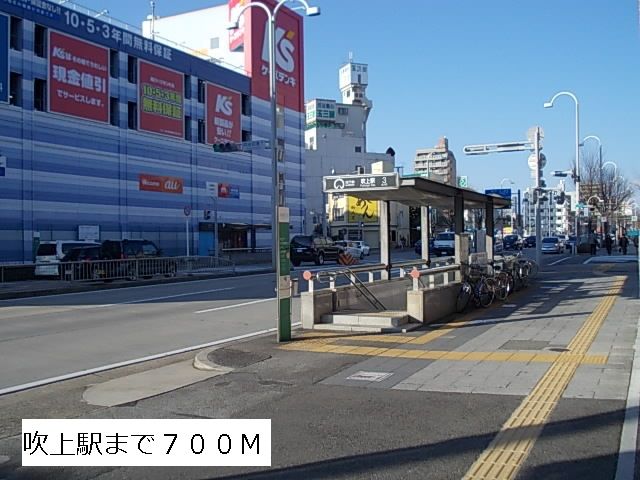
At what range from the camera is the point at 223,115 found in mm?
53781

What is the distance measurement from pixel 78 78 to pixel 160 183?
381 inches

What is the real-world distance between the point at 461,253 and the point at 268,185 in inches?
1744

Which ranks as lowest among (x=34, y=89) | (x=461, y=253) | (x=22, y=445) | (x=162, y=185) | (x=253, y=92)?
(x=22, y=445)

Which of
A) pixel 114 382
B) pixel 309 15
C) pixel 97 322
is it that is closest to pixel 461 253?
pixel 97 322

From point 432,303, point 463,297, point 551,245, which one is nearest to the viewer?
point 432,303

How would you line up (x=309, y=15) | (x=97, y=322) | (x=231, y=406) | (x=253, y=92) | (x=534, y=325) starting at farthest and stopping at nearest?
1. (x=253, y=92)
2. (x=309, y=15)
3. (x=97, y=322)
4. (x=534, y=325)
5. (x=231, y=406)

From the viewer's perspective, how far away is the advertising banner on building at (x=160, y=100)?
46.0 m

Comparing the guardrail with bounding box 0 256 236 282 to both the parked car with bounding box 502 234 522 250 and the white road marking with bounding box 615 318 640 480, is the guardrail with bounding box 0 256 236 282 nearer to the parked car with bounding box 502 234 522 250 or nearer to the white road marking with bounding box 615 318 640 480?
the white road marking with bounding box 615 318 640 480

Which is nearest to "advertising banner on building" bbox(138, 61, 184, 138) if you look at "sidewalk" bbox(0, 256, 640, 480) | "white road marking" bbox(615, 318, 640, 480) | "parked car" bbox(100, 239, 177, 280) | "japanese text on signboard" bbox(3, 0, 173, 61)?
"japanese text on signboard" bbox(3, 0, 173, 61)

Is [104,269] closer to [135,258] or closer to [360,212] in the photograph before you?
[135,258]

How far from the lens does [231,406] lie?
287 inches

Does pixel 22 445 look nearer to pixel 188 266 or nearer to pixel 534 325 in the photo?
pixel 534 325
